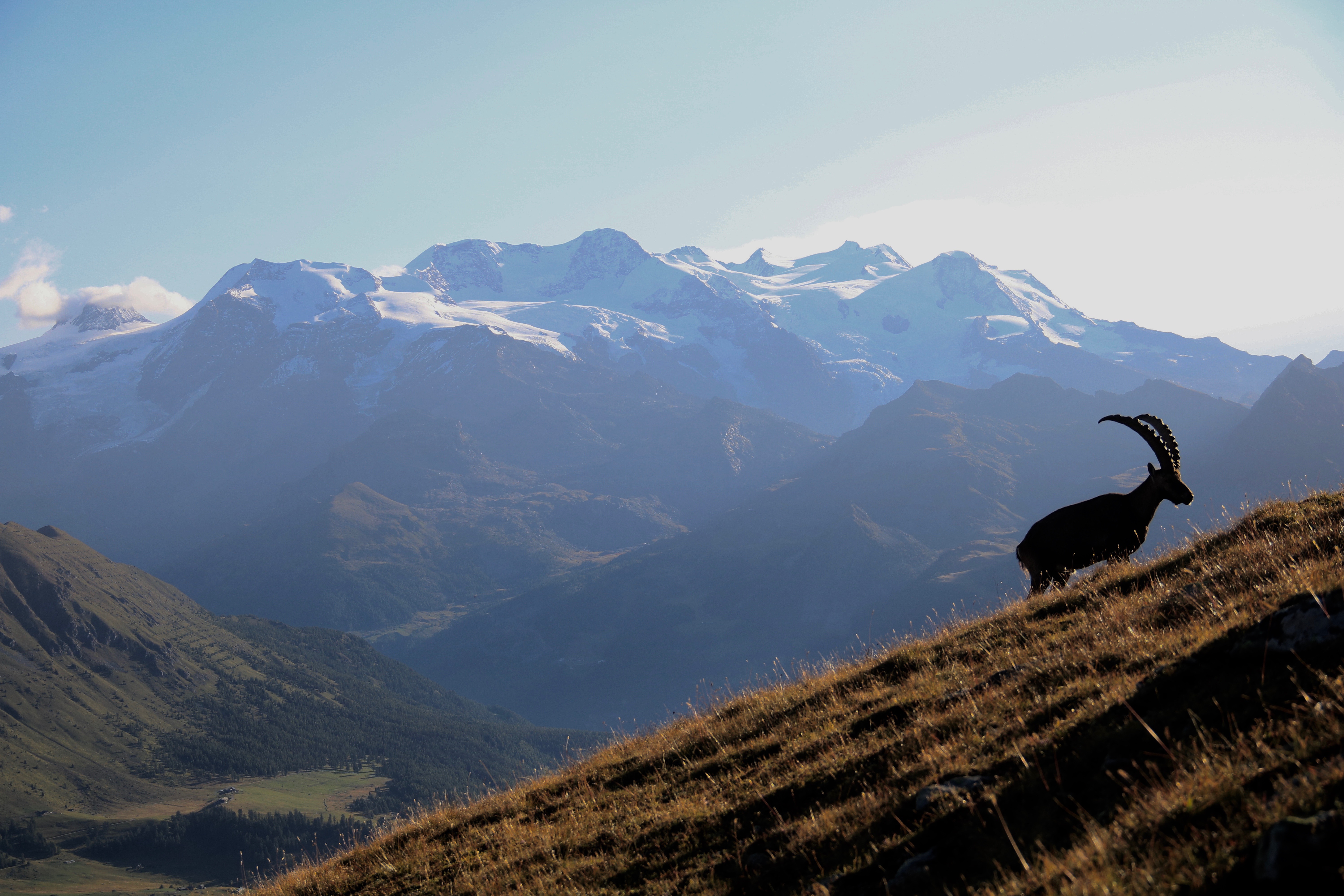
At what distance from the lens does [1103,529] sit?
17.7 meters

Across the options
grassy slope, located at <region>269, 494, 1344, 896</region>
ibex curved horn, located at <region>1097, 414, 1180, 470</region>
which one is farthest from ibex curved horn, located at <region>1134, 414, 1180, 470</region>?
grassy slope, located at <region>269, 494, 1344, 896</region>

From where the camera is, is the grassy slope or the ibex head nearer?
the grassy slope

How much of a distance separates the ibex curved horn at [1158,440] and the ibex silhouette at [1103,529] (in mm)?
21

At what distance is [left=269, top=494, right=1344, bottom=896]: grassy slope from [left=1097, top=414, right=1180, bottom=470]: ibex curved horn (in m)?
2.46

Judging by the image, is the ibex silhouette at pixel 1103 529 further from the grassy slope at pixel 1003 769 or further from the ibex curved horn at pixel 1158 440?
the grassy slope at pixel 1003 769

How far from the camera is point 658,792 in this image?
41.0ft

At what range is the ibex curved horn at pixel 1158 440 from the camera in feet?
58.4

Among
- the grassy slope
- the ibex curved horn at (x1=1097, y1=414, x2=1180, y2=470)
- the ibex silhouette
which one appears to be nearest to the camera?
the grassy slope

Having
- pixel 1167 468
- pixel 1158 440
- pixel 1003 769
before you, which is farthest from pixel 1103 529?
pixel 1003 769

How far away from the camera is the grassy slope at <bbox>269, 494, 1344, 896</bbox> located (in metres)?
5.76

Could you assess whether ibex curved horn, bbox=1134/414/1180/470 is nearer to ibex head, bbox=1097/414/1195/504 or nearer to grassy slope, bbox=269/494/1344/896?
ibex head, bbox=1097/414/1195/504

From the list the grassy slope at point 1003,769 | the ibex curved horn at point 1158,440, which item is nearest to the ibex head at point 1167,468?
the ibex curved horn at point 1158,440

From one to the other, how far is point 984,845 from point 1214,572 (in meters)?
8.04

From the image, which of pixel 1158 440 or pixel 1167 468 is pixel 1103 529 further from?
pixel 1158 440
